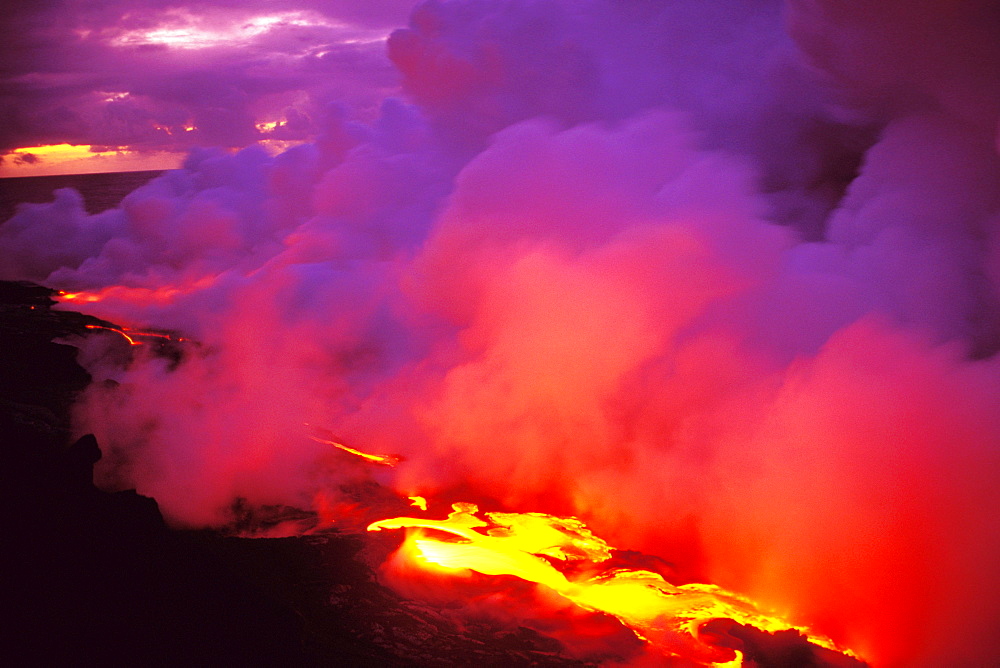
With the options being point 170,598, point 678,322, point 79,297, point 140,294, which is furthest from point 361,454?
point 79,297

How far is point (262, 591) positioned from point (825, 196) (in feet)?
33.5

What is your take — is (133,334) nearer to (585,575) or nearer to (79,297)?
(79,297)

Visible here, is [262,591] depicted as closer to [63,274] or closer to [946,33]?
[946,33]

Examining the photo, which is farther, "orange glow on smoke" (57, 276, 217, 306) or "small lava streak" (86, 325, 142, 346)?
"orange glow on smoke" (57, 276, 217, 306)

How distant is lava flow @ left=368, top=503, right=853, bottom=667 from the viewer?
5918mm

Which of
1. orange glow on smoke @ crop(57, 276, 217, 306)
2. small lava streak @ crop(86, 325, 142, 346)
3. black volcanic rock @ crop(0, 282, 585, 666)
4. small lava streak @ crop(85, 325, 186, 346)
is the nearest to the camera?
black volcanic rock @ crop(0, 282, 585, 666)

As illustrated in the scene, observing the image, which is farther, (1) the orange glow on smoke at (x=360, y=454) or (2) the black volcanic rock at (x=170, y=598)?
(1) the orange glow on smoke at (x=360, y=454)

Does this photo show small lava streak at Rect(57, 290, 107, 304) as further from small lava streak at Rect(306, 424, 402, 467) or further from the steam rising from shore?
small lava streak at Rect(306, 424, 402, 467)

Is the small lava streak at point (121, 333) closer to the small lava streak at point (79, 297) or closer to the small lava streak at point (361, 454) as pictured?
the small lava streak at point (79, 297)

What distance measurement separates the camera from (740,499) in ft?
24.0

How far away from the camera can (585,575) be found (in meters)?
6.75

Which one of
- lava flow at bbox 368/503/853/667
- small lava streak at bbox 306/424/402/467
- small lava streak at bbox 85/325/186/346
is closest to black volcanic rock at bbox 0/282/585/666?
lava flow at bbox 368/503/853/667

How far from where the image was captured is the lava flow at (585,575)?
5.92 meters

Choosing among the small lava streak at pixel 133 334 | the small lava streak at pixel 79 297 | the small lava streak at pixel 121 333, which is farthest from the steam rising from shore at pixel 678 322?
the small lava streak at pixel 79 297
